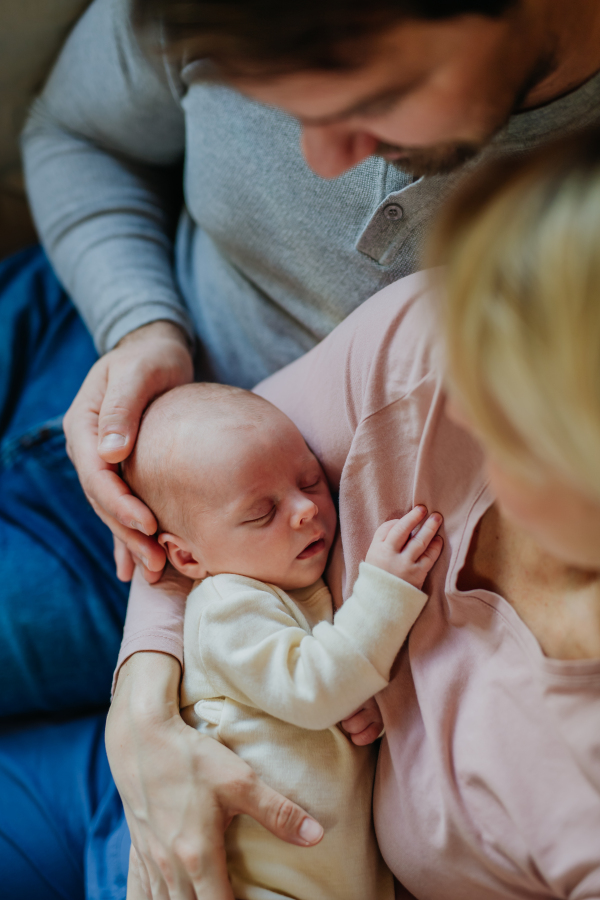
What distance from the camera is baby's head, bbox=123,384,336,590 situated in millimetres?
1034

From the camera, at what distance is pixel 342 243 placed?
1099 millimetres

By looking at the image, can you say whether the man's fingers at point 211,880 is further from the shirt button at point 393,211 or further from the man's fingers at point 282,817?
the shirt button at point 393,211

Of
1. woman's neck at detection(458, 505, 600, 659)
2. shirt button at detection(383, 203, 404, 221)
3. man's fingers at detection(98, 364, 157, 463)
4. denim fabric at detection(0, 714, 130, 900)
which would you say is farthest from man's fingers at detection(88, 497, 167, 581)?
shirt button at detection(383, 203, 404, 221)

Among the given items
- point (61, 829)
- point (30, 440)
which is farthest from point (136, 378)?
point (61, 829)

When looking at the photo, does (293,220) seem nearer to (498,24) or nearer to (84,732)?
(498,24)

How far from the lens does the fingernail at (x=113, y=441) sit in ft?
3.58

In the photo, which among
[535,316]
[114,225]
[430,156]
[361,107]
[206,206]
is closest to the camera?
[535,316]

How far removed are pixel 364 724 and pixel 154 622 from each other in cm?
35

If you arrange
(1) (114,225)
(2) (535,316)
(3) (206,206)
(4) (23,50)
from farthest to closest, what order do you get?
(4) (23,50), (1) (114,225), (3) (206,206), (2) (535,316)

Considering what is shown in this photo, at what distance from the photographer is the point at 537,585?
833 mm

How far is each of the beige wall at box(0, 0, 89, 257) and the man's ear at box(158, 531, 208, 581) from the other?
1.17 m

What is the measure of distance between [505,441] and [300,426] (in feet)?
1.78

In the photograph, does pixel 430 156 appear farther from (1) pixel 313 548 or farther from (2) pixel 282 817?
(2) pixel 282 817

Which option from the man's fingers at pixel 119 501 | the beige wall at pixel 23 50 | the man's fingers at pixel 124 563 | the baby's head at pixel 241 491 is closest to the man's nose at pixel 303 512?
the baby's head at pixel 241 491
